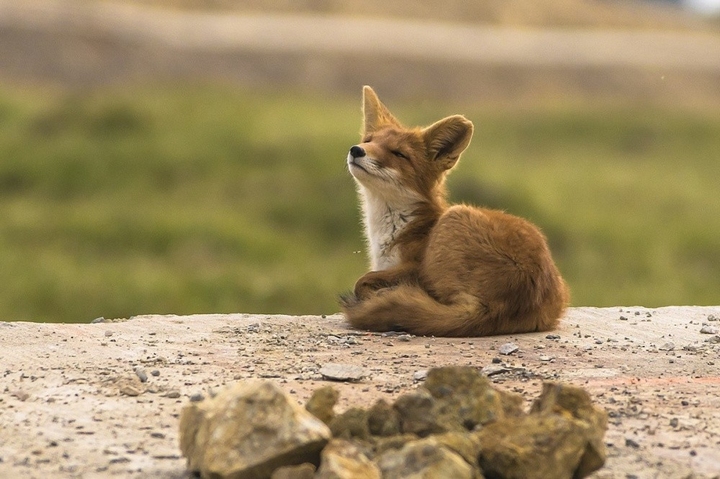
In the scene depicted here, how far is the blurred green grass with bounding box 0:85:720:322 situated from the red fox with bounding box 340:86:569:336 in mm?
7159

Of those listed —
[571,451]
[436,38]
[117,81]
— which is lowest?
[571,451]

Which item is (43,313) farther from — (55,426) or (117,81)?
(117,81)

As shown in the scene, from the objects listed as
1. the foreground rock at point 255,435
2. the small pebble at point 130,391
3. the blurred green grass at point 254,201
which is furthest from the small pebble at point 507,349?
the blurred green grass at point 254,201

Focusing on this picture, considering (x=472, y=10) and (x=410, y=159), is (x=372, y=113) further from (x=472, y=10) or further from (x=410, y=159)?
(x=472, y=10)

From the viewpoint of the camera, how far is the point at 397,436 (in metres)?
4.16

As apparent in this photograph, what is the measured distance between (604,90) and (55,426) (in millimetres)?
30431

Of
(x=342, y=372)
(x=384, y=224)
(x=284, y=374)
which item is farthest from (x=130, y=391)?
(x=384, y=224)

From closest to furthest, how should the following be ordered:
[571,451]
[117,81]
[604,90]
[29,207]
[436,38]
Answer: [571,451]
[29,207]
[117,81]
[604,90]
[436,38]

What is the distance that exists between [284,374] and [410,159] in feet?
8.12

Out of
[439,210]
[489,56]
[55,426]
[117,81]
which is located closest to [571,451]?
[55,426]

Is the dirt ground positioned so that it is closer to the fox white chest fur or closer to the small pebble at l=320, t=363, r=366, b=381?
the small pebble at l=320, t=363, r=366, b=381

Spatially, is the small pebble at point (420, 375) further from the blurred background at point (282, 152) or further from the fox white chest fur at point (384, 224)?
the blurred background at point (282, 152)

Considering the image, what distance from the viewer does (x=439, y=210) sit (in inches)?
300

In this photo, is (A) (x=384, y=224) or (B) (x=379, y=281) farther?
(A) (x=384, y=224)
